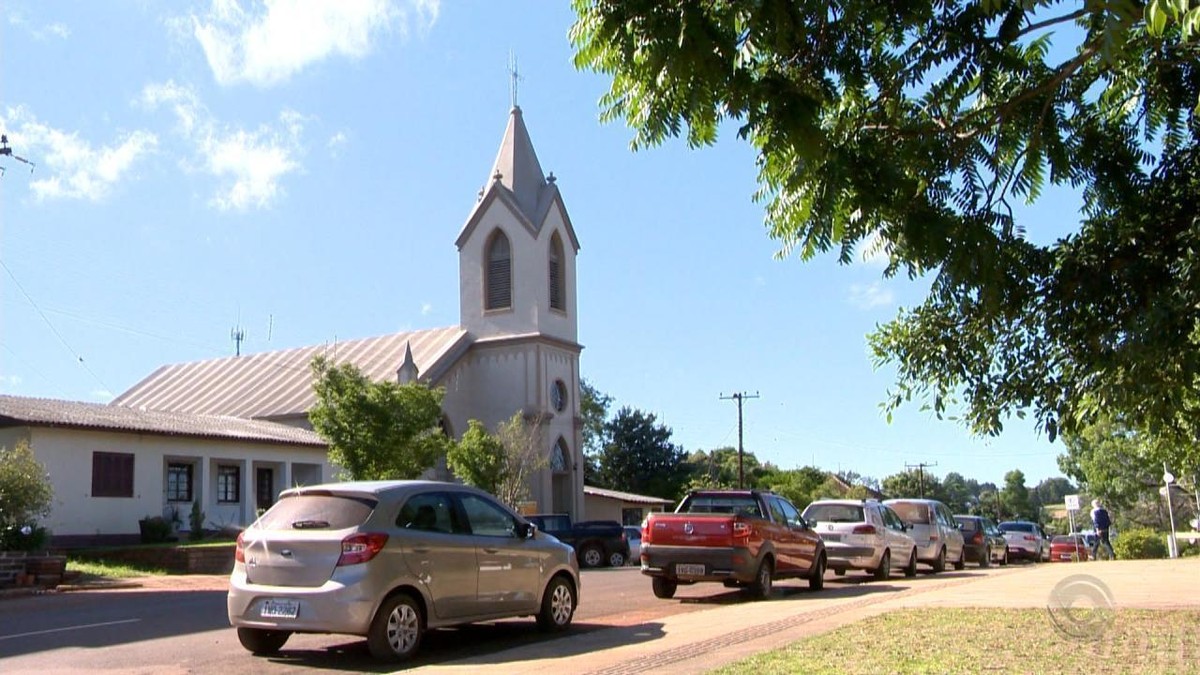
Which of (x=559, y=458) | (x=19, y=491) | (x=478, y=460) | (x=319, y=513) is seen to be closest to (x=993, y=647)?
(x=319, y=513)

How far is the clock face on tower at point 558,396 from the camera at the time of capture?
5262cm

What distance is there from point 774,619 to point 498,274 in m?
42.4

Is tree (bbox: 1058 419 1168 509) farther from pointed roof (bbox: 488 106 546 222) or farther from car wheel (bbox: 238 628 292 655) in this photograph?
car wheel (bbox: 238 628 292 655)

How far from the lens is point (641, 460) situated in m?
78.9

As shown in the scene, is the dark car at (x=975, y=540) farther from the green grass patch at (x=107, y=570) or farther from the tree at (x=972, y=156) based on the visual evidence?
the tree at (x=972, y=156)

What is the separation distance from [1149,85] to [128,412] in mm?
35926

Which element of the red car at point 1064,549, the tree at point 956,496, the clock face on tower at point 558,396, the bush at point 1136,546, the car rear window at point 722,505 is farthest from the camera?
the tree at point 956,496

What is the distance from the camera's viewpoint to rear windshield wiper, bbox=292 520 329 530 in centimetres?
1043

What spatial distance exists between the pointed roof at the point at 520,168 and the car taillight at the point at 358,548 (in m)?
43.8

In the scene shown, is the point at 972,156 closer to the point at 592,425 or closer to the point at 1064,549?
the point at 1064,549

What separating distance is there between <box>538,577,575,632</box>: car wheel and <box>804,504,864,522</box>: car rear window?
9.43 m

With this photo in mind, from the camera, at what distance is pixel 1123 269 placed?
741cm

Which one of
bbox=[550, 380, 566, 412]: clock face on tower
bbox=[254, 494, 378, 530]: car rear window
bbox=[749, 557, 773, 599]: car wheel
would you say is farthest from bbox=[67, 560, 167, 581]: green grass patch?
bbox=[550, 380, 566, 412]: clock face on tower

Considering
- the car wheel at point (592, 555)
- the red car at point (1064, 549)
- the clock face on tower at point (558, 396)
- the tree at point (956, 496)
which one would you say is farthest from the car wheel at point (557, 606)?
the tree at point (956, 496)
